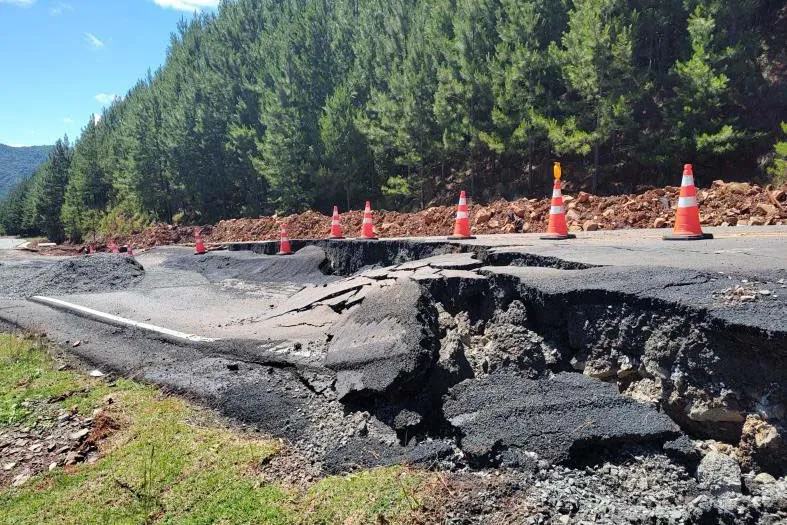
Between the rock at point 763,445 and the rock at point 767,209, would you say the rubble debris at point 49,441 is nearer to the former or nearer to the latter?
the rock at point 763,445

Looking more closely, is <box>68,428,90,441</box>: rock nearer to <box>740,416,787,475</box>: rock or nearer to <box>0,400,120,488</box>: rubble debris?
<box>0,400,120,488</box>: rubble debris

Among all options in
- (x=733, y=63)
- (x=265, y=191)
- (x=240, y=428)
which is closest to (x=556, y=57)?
(x=733, y=63)

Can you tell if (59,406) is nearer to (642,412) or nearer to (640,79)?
(642,412)

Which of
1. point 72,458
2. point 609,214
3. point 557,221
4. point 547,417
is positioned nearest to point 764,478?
point 547,417

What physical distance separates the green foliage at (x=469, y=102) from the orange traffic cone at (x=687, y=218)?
44.9ft

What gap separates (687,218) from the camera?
618cm

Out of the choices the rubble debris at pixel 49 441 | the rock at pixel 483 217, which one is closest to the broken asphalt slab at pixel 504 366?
the rubble debris at pixel 49 441

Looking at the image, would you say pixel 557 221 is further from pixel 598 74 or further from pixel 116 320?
pixel 598 74

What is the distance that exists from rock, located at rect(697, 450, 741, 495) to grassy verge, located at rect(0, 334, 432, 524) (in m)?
1.35

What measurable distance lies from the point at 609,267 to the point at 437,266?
1990 millimetres

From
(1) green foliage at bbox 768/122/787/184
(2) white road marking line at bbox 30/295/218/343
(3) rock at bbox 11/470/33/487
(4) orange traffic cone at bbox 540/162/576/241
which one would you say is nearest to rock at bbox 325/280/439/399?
(2) white road marking line at bbox 30/295/218/343

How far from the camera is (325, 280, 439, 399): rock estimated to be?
3451 millimetres

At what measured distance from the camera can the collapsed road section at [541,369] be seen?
257cm

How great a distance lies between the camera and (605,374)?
3.34 meters
